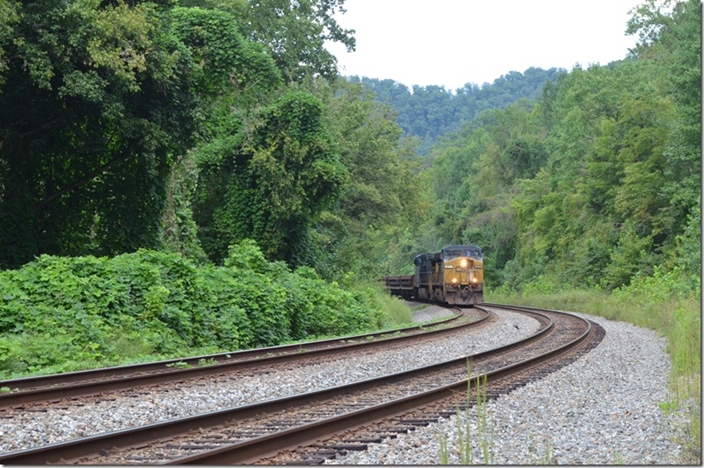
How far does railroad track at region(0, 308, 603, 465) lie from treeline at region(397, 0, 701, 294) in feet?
54.9

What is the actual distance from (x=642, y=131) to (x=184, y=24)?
25.5m

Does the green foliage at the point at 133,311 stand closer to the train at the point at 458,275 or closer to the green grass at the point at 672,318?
the green grass at the point at 672,318

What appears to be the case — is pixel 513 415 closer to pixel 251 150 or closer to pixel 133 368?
pixel 133 368

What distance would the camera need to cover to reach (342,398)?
1017 centimetres

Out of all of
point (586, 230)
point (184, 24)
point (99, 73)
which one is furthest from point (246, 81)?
point (586, 230)

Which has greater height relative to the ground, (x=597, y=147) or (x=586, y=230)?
(x=597, y=147)

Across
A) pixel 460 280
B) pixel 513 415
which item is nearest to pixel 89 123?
pixel 513 415

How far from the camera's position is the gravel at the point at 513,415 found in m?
7.43

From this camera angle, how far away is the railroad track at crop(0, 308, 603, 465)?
6.79m

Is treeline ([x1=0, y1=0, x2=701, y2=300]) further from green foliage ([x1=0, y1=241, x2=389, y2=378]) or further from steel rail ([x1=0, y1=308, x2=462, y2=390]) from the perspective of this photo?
steel rail ([x1=0, y1=308, x2=462, y2=390])

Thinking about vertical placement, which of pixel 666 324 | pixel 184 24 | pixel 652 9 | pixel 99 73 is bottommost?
pixel 666 324

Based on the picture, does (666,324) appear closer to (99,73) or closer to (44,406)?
(99,73)

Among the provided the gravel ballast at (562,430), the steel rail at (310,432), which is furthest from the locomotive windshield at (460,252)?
A: the steel rail at (310,432)

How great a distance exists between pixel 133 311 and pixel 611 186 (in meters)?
37.8
